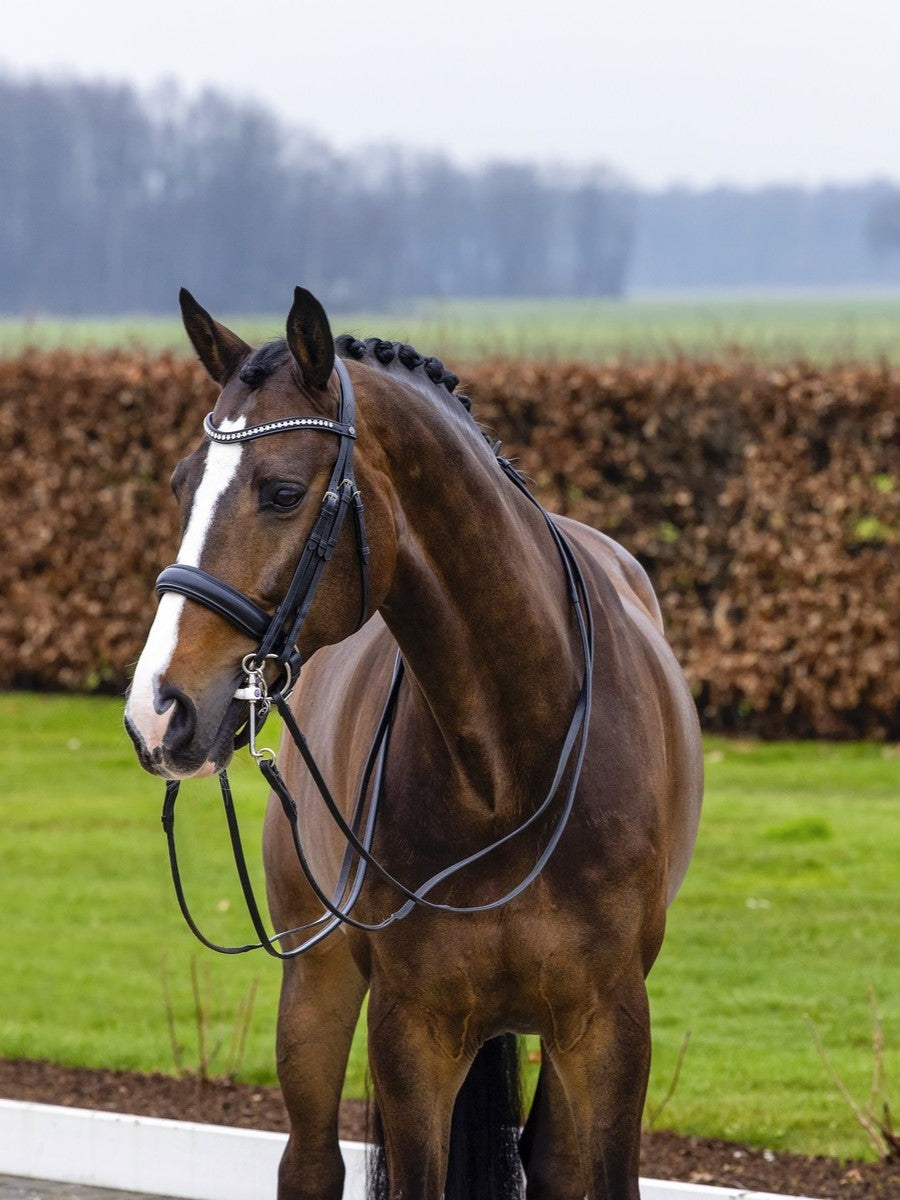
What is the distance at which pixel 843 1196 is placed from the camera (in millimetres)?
4418

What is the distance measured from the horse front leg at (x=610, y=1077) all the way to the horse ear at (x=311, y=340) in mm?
1240

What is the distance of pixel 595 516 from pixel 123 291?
188 ft

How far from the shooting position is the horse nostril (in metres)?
2.48

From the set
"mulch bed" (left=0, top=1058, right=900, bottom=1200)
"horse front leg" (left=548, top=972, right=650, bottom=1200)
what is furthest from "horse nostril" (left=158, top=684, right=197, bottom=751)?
"mulch bed" (left=0, top=1058, right=900, bottom=1200)

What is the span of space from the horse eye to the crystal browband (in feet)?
0.28

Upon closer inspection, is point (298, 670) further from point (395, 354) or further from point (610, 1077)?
point (610, 1077)

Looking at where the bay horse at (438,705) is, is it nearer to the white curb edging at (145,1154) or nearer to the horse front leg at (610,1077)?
the horse front leg at (610,1077)

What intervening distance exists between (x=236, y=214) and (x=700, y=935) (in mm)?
63649

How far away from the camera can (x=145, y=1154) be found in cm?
469

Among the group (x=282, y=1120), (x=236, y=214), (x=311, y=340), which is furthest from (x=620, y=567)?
(x=236, y=214)

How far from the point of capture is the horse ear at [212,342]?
280 cm

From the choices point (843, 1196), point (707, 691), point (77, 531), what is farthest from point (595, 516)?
point (843, 1196)

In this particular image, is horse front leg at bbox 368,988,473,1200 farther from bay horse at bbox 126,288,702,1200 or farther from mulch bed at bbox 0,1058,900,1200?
mulch bed at bbox 0,1058,900,1200

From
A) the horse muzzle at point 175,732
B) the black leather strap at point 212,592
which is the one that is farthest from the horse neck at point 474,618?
the horse muzzle at point 175,732
